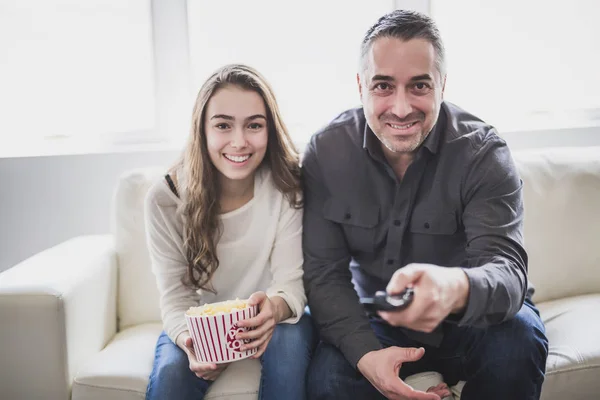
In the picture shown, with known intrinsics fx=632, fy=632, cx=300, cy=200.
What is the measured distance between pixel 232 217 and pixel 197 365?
0.43 metres

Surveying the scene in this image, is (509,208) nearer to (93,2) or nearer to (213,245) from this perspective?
(213,245)

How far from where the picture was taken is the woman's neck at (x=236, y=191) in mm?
1749

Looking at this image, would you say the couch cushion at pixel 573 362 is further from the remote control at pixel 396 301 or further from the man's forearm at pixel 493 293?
the remote control at pixel 396 301

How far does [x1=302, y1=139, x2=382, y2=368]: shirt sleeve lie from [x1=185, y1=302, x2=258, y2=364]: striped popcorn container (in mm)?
225

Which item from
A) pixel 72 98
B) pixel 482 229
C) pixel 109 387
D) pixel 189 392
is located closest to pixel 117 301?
pixel 109 387

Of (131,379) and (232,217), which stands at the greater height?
(232,217)

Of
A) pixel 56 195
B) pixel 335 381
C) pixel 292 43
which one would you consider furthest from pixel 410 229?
pixel 56 195

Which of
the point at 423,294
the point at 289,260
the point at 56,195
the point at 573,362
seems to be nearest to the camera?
the point at 423,294

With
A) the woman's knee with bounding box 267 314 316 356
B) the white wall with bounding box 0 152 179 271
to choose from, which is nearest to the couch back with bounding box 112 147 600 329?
the white wall with bounding box 0 152 179 271

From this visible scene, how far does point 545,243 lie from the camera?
1.97m

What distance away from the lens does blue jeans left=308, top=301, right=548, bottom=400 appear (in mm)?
1362

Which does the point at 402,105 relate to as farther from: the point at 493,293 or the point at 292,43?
the point at 292,43

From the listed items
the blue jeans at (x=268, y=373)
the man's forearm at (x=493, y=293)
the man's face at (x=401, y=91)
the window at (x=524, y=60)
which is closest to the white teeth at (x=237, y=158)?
the man's face at (x=401, y=91)

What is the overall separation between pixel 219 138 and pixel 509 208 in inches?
28.8
